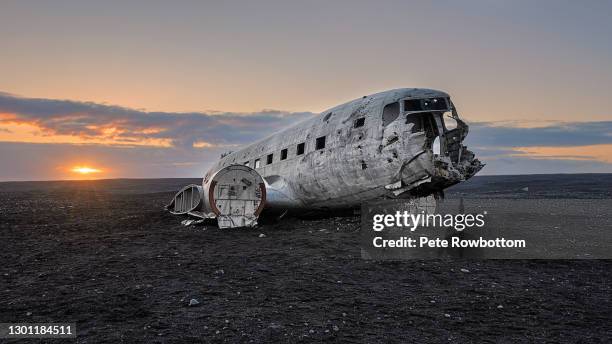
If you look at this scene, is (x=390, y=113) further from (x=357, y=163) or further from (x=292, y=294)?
(x=292, y=294)

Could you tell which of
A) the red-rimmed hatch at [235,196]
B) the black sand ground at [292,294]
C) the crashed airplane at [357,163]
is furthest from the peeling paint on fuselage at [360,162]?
the black sand ground at [292,294]

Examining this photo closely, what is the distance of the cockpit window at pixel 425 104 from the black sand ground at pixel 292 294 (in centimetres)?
532

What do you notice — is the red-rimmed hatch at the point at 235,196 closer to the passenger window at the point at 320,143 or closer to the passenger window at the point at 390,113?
the passenger window at the point at 320,143

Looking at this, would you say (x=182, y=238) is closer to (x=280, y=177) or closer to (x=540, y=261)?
(x=280, y=177)

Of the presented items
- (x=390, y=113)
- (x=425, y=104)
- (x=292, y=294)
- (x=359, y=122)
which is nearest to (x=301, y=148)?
(x=359, y=122)

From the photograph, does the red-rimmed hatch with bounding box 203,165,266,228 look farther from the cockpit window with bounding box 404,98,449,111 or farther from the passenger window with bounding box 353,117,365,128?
the cockpit window with bounding box 404,98,449,111

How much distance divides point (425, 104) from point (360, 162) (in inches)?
125

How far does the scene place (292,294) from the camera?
8.11 meters

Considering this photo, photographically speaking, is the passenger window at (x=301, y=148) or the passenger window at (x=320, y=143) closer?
the passenger window at (x=320, y=143)

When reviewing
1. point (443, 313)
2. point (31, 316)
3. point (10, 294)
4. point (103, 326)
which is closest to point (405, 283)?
point (443, 313)

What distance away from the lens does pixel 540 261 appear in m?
11.4

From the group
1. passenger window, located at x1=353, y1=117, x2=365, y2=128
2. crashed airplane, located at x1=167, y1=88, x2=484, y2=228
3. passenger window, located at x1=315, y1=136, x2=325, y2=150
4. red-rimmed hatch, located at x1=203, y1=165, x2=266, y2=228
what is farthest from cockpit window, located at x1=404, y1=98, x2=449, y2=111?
red-rimmed hatch, located at x1=203, y1=165, x2=266, y2=228

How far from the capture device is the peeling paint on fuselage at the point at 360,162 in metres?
13.5

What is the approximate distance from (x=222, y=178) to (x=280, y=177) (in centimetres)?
311
